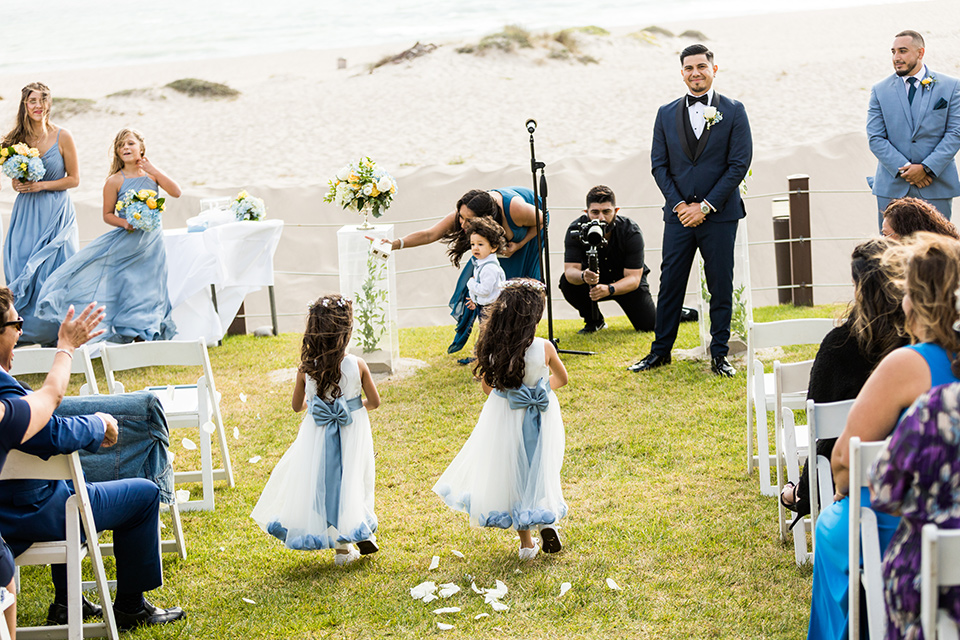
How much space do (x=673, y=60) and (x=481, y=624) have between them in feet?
96.7

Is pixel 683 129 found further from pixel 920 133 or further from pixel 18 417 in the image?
pixel 18 417

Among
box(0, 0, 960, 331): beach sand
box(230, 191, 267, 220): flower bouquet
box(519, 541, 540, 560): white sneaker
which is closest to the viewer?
box(519, 541, 540, 560): white sneaker

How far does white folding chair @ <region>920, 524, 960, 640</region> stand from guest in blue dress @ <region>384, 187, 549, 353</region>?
14.9 ft

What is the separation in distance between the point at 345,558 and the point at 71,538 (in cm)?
115

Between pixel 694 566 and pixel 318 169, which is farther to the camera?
pixel 318 169

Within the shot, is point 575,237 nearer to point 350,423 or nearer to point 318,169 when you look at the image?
point 350,423

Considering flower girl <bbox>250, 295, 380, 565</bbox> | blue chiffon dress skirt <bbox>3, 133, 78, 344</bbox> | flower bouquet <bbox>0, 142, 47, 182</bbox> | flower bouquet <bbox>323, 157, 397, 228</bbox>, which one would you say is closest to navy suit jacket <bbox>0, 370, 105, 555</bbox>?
flower girl <bbox>250, 295, 380, 565</bbox>

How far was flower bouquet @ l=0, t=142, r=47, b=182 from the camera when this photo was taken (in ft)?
23.0

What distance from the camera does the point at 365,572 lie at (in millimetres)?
3881

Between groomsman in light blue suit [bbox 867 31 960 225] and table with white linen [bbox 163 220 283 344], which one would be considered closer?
groomsman in light blue suit [bbox 867 31 960 225]

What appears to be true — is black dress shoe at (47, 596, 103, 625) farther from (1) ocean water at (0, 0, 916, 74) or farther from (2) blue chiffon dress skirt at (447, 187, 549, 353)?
(1) ocean water at (0, 0, 916, 74)

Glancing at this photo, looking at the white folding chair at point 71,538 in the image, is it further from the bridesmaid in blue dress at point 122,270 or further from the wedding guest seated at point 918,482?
the bridesmaid in blue dress at point 122,270

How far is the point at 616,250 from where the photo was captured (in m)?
7.41

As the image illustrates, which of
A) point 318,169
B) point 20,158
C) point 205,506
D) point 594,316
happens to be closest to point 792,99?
point 318,169
